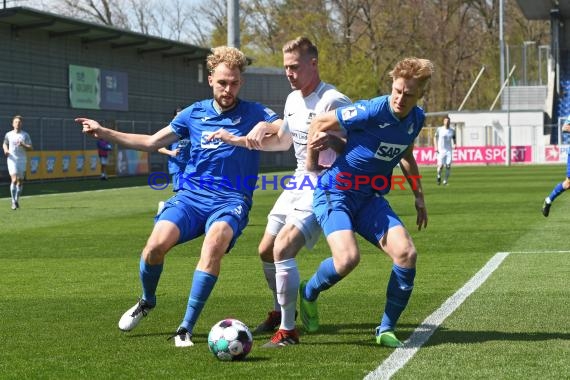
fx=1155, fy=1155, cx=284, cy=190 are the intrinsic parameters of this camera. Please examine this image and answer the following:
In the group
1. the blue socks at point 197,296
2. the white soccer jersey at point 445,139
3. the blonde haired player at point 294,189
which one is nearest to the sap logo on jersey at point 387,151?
the blonde haired player at point 294,189

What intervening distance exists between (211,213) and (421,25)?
67.5m

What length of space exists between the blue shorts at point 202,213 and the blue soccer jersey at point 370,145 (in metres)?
0.65

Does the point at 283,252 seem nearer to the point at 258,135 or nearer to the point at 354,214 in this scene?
the point at 354,214

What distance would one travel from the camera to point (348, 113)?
767cm

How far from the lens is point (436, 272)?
40.4 feet

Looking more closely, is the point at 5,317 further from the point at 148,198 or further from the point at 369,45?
the point at 369,45

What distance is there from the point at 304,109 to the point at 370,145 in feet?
2.52

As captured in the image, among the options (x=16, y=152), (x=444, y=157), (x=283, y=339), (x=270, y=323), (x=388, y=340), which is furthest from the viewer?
(x=444, y=157)

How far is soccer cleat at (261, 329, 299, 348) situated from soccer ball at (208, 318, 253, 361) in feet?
1.39

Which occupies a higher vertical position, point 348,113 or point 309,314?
point 348,113

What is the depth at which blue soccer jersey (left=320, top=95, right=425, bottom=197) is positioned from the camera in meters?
7.65

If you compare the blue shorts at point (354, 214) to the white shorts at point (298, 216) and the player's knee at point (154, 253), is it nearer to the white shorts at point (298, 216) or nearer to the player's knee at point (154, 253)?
the white shorts at point (298, 216)

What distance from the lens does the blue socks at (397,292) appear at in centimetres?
761

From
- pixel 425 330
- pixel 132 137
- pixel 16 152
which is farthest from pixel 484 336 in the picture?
pixel 16 152
